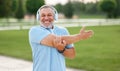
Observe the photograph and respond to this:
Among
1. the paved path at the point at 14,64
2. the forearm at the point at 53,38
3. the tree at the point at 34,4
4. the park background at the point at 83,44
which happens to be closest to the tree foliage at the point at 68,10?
the park background at the point at 83,44

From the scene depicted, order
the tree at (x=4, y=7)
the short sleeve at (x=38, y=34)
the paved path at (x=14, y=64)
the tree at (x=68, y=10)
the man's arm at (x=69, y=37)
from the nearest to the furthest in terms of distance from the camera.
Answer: the man's arm at (x=69, y=37), the short sleeve at (x=38, y=34), the paved path at (x=14, y=64), the tree at (x=4, y=7), the tree at (x=68, y=10)

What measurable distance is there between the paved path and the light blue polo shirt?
5634 millimetres

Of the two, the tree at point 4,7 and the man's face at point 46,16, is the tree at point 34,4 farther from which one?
the man's face at point 46,16

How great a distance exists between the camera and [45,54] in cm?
321

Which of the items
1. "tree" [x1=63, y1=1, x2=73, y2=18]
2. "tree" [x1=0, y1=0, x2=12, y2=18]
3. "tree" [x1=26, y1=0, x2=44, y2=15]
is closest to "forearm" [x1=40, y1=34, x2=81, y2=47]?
"tree" [x1=0, y1=0, x2=12, y2=18]

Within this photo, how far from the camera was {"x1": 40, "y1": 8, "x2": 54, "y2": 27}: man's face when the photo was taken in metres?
3.24

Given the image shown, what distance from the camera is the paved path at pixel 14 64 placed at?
889cm

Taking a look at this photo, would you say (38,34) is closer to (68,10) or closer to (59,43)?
(59,43)

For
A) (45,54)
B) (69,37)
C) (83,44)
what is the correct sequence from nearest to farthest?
1. (69,37)
2. (45,54)
3. (83,44)

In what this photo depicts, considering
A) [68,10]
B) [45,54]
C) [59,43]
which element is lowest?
[68,10]

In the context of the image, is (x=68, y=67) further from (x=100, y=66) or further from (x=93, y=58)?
(x=93, y=58)

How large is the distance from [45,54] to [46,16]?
0.38 meters

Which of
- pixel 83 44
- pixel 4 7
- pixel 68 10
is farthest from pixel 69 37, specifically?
pixel 68 10

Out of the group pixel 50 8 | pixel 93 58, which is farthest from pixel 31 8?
Answer: pixel 50 8
